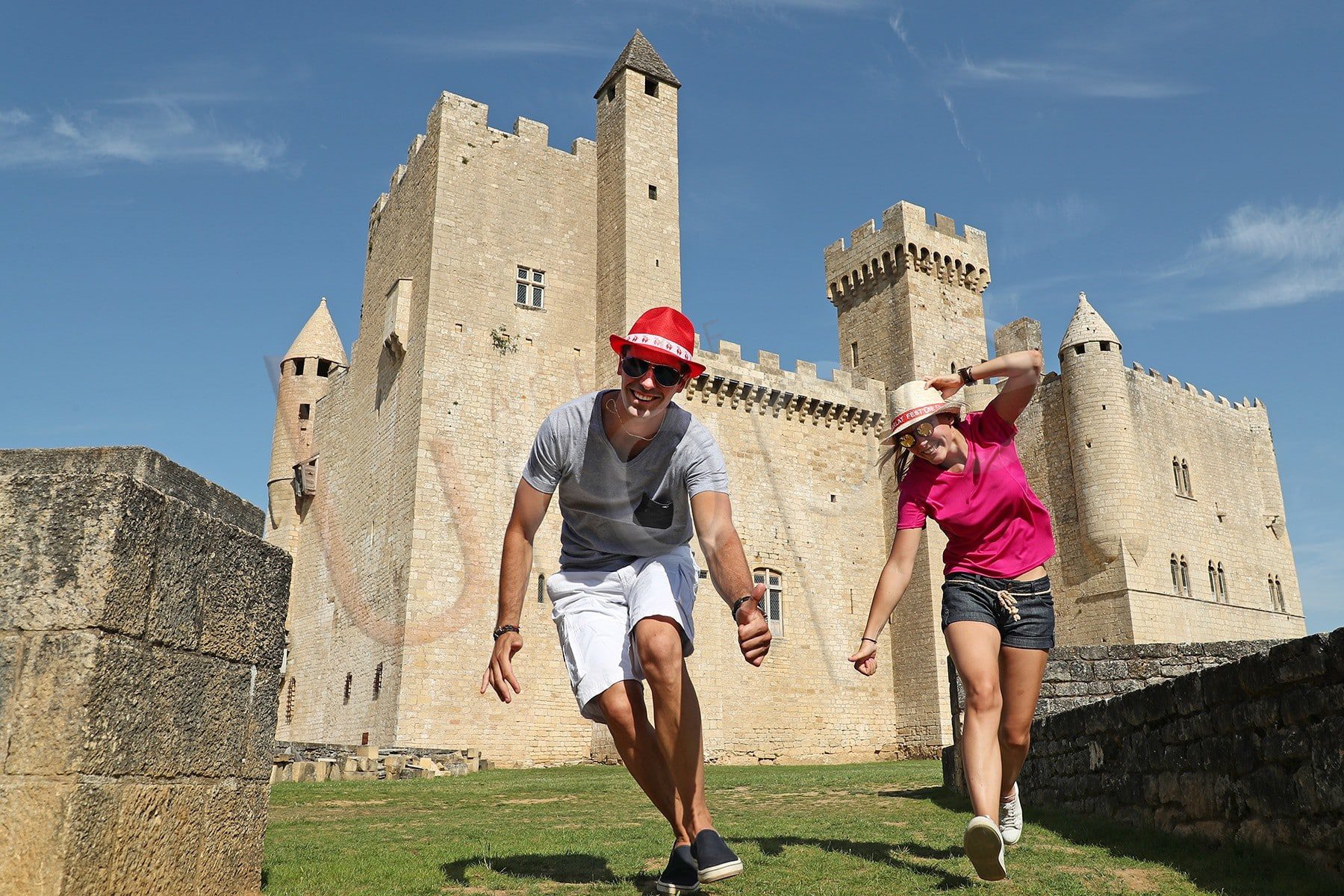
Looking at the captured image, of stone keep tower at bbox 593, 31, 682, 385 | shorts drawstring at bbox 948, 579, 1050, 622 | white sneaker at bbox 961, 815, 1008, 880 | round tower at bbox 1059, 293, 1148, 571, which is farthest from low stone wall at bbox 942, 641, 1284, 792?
round tower at bbox 1059, 293, 1148, 571

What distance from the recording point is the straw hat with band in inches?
196

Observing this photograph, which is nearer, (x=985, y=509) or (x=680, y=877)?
(x=680, y=877)

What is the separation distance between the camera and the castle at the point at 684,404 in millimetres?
21953

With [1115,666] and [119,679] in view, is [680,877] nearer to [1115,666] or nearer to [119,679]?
[119,679]

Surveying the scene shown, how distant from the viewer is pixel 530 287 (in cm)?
2455

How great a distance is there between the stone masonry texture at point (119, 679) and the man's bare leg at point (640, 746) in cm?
138

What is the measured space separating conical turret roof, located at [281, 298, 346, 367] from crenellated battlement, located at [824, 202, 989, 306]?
15442mm

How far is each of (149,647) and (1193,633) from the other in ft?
96.8

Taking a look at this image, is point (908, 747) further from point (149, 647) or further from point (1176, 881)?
point (149, 647)

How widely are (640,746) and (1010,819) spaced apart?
6.91 feet

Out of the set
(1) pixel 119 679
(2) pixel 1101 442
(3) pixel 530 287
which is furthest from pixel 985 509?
(2) pixel 1101 442

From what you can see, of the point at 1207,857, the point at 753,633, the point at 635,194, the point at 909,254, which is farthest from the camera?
the point at 909,254

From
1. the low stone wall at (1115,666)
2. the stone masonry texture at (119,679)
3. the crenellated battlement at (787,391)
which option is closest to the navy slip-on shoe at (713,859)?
the stone masonry texture at (119,679)

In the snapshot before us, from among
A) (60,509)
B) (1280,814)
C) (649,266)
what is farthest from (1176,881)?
(649,266)
